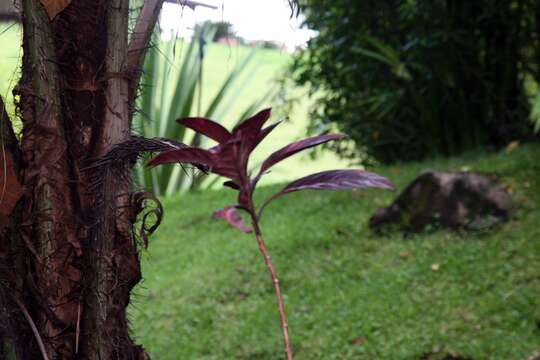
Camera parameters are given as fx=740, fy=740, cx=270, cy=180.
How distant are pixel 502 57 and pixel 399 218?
7.17ft

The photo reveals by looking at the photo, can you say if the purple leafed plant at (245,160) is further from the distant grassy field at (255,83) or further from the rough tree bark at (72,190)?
the distant grassy field at (255,83)

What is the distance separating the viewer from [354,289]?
395cm

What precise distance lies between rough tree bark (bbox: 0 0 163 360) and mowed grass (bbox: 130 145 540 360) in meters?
1.48

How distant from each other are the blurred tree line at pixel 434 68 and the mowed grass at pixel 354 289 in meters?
0.86

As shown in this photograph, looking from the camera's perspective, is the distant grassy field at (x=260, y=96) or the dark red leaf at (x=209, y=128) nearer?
the dark red leaf at (x=209, y=128)

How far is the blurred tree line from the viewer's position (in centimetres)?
590

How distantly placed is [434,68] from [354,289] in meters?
2.63

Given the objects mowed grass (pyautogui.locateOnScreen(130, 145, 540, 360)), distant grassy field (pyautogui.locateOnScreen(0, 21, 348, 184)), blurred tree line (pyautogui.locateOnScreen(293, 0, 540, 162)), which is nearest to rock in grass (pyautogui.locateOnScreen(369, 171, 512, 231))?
mowed grass (pyautogui.locateOnScreen(130, 145, 540, 360))

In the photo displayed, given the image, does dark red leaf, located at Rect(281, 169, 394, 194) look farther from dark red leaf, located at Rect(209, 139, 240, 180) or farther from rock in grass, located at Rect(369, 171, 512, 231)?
rock in grass, located at Rect(369, 171, 512, 231)

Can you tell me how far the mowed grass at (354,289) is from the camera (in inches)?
131

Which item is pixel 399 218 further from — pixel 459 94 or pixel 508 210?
pixel 459 94

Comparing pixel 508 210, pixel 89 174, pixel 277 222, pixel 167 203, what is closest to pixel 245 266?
pixel 277 222

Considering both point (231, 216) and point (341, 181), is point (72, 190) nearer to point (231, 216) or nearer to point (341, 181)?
point (231, 216)

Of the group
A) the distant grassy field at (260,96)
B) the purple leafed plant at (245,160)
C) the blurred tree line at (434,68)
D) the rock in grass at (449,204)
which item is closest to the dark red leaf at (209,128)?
the purple leafed plant at (245,160)
